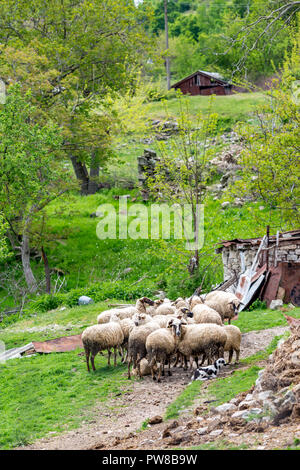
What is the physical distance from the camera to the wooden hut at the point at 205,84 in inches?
2281

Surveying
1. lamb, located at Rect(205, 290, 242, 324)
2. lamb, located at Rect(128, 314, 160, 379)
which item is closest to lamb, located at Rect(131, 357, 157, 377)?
lamb, located at Rect(128, 314, 160, 379)

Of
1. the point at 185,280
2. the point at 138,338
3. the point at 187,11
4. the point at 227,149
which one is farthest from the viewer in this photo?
the point at 187,11

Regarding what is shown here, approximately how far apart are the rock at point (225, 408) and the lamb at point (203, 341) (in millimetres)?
2757

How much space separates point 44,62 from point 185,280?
12.1m

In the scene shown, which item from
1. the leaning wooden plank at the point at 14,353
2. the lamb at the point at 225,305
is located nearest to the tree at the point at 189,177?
the lamb at the point at 225,305

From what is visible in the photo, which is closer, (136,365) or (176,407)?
(176,407)

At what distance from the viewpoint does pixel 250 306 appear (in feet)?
60.2

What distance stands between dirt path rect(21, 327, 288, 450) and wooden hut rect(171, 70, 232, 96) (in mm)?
47563

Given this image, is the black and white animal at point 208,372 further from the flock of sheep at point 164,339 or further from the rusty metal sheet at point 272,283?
the rusty metal sheet at point 272,283

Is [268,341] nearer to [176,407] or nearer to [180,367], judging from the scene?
[180,367]

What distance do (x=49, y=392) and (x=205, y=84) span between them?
50321 millimetres

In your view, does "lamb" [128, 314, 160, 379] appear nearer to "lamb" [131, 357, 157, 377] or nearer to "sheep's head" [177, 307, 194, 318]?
"lamb" [131, 357, 157, 377]

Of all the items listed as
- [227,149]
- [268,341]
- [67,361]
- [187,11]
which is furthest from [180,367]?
[187,11]

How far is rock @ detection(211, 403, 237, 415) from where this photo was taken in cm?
909
